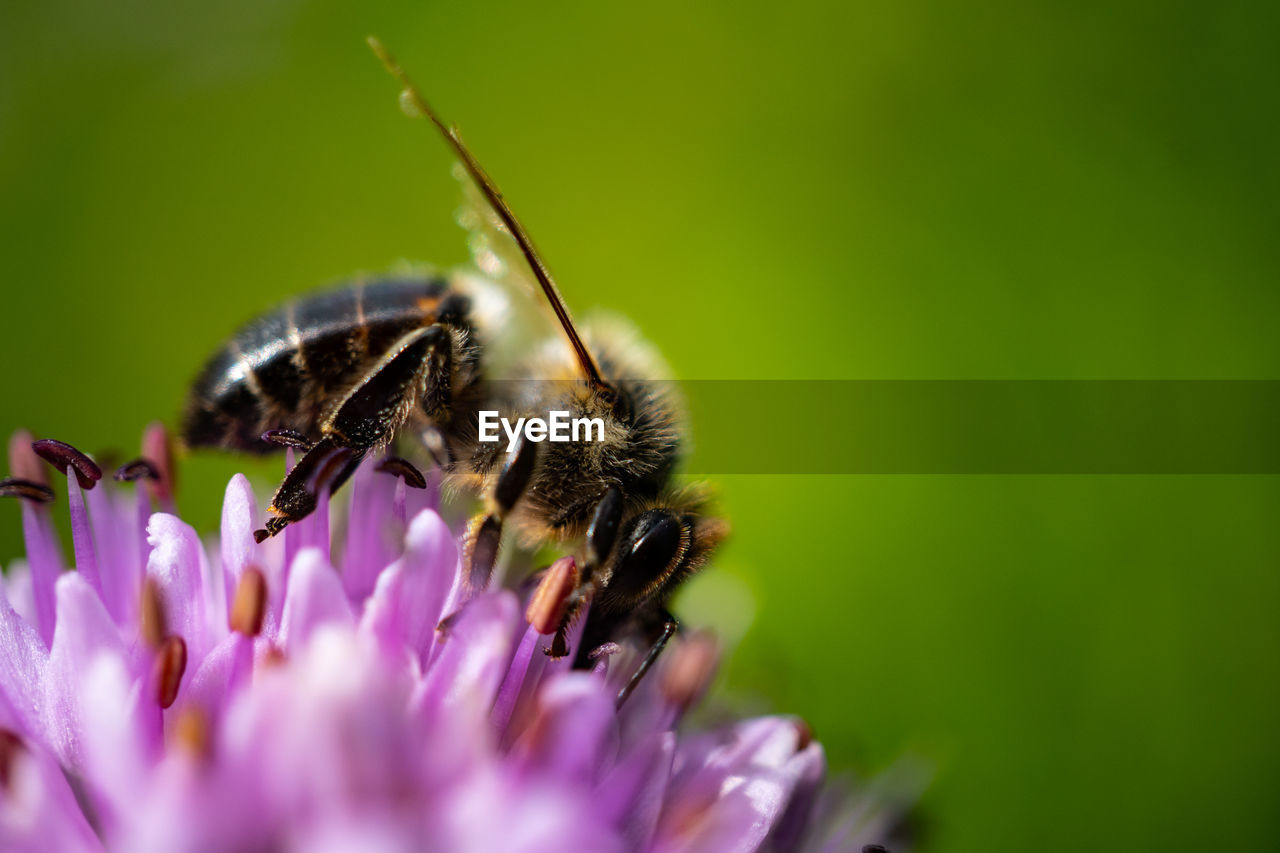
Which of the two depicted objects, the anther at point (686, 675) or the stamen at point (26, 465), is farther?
the stamen at point (26, 465)

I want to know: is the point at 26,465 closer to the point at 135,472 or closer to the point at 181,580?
the point at 135,472

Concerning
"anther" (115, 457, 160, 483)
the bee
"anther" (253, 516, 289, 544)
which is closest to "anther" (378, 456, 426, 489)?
the bee

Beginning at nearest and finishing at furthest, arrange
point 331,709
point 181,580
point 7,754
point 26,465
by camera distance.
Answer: point 331,709, point 7,754, point 181,580, point 26,465

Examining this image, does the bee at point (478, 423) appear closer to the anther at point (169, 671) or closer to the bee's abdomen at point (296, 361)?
the bee's abdomen at point (296, 361)

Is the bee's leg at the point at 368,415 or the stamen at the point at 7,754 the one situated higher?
the bee's leg at the point at 368,415

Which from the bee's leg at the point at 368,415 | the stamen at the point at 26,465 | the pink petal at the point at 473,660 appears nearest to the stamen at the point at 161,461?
the stamen at the point at 26,465

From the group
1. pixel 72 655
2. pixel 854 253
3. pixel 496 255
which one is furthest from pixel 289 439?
pixel 854 253

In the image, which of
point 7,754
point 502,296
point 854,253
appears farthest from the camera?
point 854,253

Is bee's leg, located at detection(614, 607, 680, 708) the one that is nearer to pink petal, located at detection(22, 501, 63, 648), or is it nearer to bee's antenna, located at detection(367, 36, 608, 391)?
bee's antenna, located at detection(367, 36, 608, 391)
